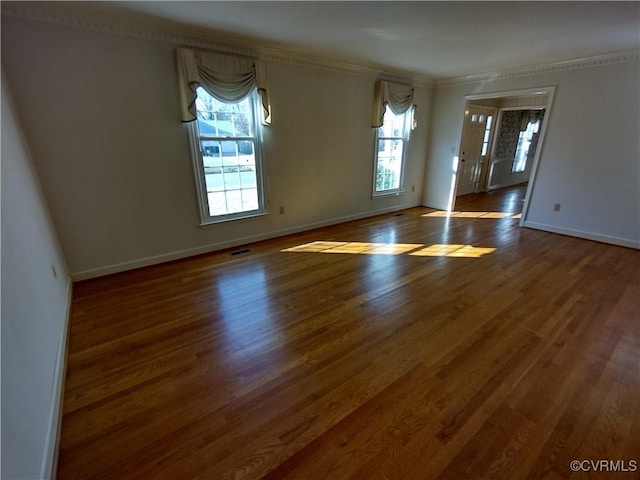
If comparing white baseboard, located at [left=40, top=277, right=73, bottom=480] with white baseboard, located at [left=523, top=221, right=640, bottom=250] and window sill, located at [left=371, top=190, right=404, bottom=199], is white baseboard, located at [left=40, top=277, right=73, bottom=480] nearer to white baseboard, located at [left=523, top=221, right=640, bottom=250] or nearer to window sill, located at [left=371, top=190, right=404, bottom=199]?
window sill, located at [left=371, top=190, right=404, bottom=199]

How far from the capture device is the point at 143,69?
9.30ft

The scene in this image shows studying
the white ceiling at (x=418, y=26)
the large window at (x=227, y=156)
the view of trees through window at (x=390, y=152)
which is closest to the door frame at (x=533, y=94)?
the white ceiling at (x=418, y=26)

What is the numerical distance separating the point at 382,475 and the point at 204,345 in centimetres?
136

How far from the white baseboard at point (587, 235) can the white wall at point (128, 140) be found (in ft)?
11.5

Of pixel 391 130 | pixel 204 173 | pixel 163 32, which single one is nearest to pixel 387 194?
pixel 391 130

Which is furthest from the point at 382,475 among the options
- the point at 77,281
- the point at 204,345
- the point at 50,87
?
the point at 50,87

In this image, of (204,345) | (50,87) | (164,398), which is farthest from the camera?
(50,87)

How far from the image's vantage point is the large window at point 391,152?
514 centimetres

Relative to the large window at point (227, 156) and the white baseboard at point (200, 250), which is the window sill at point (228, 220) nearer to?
the large window at point (227, 156)

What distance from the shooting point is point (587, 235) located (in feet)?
13.7

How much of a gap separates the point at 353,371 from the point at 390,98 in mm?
4397

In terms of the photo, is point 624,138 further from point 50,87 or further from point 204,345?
point 50,87

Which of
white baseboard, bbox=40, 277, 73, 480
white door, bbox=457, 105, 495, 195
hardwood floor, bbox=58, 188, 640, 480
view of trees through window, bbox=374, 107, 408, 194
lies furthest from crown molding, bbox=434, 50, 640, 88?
white baseboard, bbox=40, 277, 73, 480

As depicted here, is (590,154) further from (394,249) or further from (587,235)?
(394,249)
